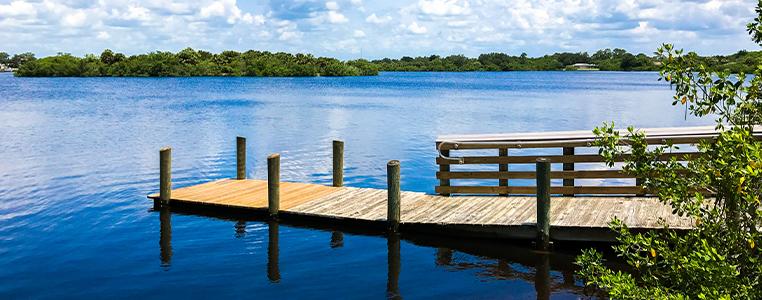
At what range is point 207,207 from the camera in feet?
54.4

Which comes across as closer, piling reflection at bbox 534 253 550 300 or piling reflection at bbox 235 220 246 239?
piling reflection at bbox 534 253 550 300

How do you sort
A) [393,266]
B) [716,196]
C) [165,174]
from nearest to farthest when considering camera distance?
1. [716,196]
2. [393,266]
3. [165,174]

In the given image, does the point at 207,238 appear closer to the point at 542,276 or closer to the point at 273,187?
the point at 273,187

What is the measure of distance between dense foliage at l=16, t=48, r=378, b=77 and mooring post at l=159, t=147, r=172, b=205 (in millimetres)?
138566

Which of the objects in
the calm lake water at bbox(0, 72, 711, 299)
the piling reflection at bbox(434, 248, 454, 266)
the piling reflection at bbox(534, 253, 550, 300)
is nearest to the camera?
the piling reflection at bbox(534, 253, 550, 300)

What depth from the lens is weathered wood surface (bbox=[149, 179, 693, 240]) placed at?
12.6 m

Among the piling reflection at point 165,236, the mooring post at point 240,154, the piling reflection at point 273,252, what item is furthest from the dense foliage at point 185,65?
the piling reflection at point 273,252

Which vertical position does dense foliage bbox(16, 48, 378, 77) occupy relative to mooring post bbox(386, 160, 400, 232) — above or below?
above

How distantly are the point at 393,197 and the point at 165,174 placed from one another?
6.02 m

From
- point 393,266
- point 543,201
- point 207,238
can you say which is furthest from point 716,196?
point 207,238

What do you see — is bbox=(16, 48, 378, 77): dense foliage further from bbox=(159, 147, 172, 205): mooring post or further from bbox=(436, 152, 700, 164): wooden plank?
bbox=(436, 152, 700, 164): wooden plank

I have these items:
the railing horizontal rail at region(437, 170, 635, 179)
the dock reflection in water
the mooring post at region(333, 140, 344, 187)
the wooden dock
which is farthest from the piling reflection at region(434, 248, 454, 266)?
the mooring post at region(333, 140, 344, 187)

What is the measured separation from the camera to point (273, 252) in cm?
1455

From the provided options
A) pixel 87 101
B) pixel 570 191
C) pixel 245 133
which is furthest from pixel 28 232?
pixel 87 101
